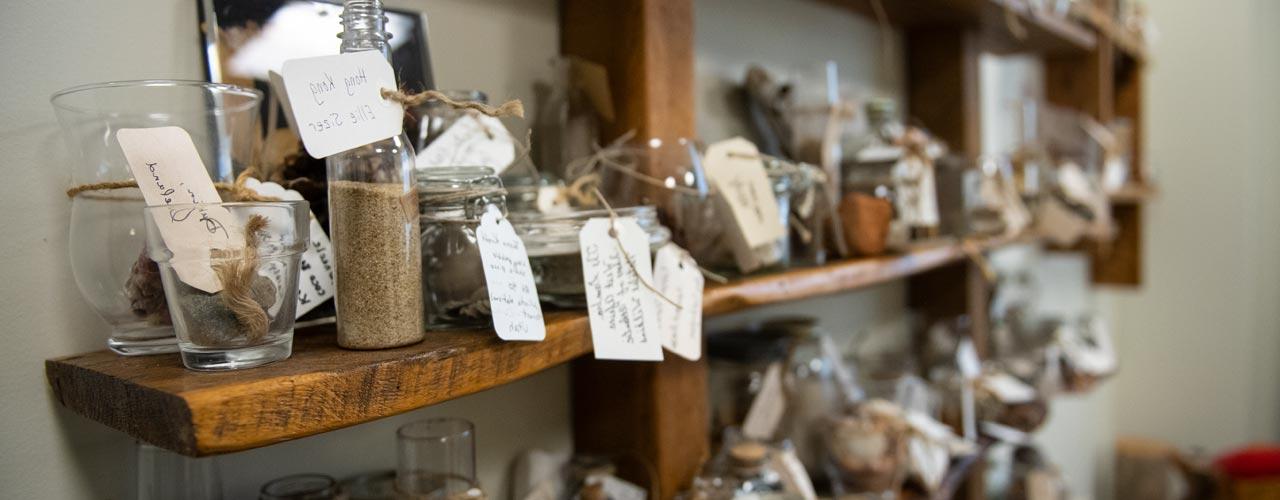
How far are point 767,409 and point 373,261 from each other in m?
0.64

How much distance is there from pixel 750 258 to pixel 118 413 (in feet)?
1.86

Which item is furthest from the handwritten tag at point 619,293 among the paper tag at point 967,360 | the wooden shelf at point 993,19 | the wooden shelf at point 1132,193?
the wooden shelf at point 1132,193

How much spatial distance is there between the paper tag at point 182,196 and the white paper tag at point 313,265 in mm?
66

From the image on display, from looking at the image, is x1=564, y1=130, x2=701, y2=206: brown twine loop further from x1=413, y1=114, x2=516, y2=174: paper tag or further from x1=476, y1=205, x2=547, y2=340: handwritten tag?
x1=476, y1=205, x2=547, y2=340: handwritten tag

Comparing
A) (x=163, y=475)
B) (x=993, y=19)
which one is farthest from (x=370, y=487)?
(x=993, y=19)

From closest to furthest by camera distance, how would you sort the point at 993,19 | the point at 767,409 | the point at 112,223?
the point at 112,223 → the point at 767,409 → the point at 993,19

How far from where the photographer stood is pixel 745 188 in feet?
2.77

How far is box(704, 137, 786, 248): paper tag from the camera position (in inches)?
32.8

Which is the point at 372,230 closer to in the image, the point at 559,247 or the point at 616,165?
the point at 559,247

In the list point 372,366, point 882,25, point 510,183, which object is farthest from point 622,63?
point 882,25

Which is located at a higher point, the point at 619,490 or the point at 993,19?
the point at 993,19

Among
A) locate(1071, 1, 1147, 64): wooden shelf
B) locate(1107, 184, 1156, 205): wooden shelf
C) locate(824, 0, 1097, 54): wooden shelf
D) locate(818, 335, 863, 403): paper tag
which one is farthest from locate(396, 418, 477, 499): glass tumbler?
locate(1107, 184, 1156, 205): wooden shelf

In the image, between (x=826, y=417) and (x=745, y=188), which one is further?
(x=826, y=417)

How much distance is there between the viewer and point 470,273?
62 cm
